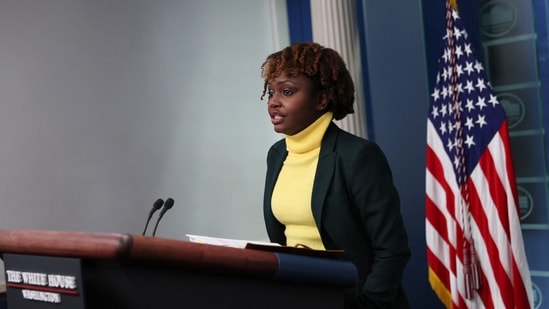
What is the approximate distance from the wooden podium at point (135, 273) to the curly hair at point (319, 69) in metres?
0.87

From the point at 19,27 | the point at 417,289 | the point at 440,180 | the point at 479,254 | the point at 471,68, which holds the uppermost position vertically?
the point at 19,27

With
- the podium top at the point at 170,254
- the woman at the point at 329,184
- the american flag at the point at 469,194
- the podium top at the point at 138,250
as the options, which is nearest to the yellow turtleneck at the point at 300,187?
the woman at the point at 329,184

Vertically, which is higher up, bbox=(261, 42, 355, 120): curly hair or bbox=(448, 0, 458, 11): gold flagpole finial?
bbox=(448, 0, 458, 11): gold flagpole finial

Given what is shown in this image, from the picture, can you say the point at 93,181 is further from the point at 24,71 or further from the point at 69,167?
the point at 24,71

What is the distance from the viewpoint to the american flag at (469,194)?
8.98ft

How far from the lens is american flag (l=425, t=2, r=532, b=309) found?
2.74 m

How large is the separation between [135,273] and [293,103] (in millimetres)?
1020

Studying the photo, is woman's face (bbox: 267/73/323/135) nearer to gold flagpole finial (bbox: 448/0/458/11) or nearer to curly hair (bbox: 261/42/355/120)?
curly hair (bbox: 261/42/355/120)

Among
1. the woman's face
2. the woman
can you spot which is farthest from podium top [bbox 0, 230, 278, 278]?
the woman's face

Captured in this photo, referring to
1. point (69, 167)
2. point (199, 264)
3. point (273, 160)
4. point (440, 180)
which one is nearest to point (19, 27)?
point (69, 167)

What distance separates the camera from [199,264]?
1089 mm

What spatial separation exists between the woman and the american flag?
0.92m

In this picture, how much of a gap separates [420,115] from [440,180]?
384 millimetres

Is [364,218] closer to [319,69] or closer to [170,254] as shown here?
[319,69]
